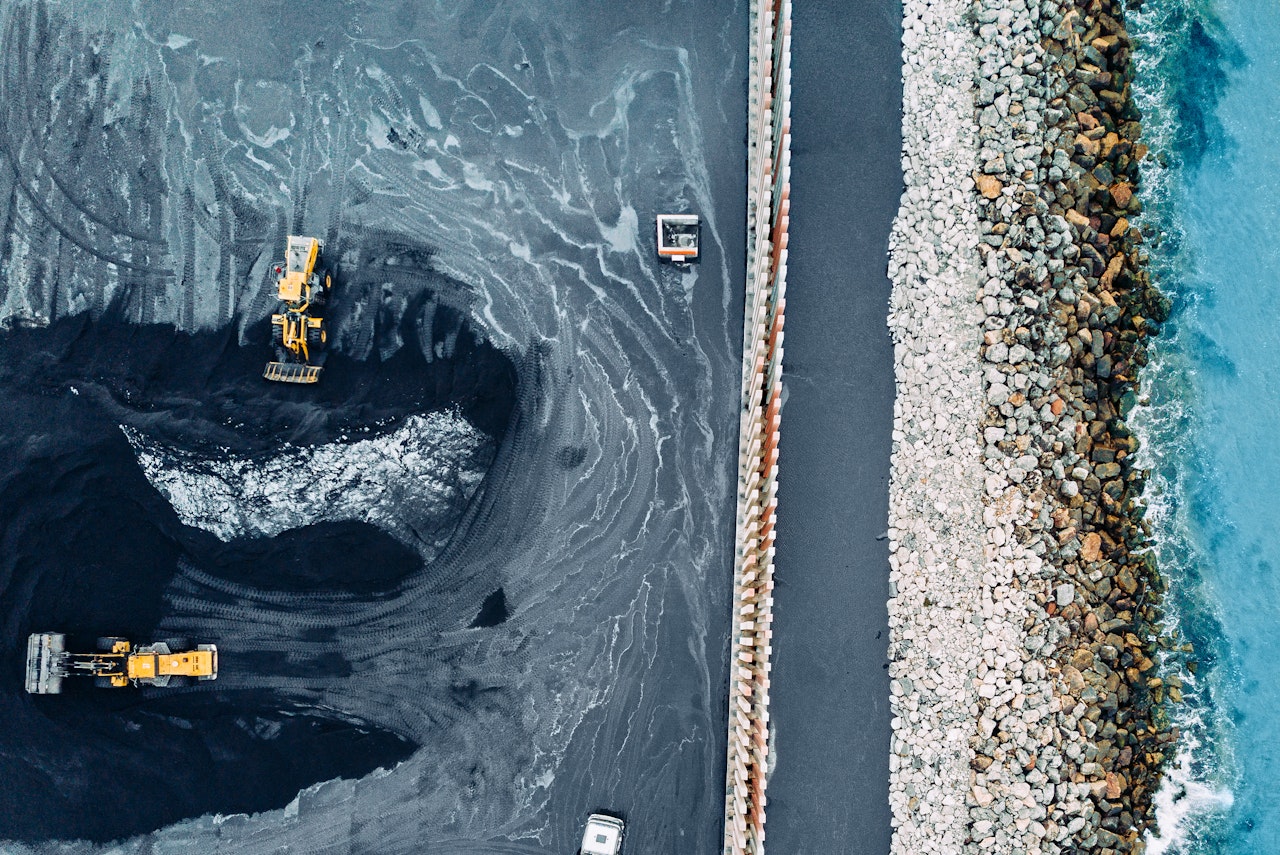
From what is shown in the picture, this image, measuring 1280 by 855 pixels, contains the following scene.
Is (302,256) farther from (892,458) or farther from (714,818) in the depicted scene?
(714,818)

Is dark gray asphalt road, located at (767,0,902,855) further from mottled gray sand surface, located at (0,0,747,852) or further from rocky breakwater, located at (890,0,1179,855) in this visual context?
mottled gray sand surface, located at (0,0,747,852)

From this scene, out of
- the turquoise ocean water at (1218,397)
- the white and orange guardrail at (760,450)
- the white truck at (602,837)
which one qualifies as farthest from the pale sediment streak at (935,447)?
the white truck at (602,837)

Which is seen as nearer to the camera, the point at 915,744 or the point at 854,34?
the point at 915,744

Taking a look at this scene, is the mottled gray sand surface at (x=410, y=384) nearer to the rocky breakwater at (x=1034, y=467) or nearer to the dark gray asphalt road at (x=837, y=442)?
the dark gray asphalt road at (x=837, y=442)

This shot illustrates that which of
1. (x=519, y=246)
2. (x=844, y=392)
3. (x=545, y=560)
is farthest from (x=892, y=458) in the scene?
(x=519, y=246)

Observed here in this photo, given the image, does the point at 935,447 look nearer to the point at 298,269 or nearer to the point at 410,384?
the point at 410,384
